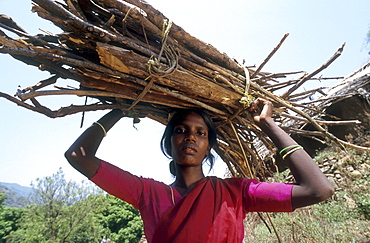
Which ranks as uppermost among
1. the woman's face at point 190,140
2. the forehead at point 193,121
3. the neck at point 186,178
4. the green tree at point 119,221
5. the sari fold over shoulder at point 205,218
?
the green tree at point 119,221

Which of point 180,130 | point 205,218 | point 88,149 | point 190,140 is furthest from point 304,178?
Result: point 88,149

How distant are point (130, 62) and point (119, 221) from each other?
73.0ft

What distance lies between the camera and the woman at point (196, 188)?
3.74 ft

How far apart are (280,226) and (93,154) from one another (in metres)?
4.57

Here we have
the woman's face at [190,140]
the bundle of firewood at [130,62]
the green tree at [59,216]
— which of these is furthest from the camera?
the green tree at [59,216]

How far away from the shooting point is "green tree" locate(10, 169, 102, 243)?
683 inches

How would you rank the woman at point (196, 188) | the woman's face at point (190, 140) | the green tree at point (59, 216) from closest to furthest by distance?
1. the woman at point (196, 188)
2. the woman's face at point (190, 140)
3. the green tree at point (59, 216)

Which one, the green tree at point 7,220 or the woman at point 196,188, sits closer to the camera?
the woman at point 196,188

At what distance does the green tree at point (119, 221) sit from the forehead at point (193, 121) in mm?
Result: 20638

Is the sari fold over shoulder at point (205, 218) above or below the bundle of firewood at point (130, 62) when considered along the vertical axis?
below

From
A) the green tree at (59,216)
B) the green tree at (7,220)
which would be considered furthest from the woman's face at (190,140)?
the green tree at (7,220)

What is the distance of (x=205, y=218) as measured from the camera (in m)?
1.19

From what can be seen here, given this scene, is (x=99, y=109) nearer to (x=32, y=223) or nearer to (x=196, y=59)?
(x=196, y=59)

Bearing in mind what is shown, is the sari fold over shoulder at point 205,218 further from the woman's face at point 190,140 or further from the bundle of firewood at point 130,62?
the bundle of firewood at point 130,62
